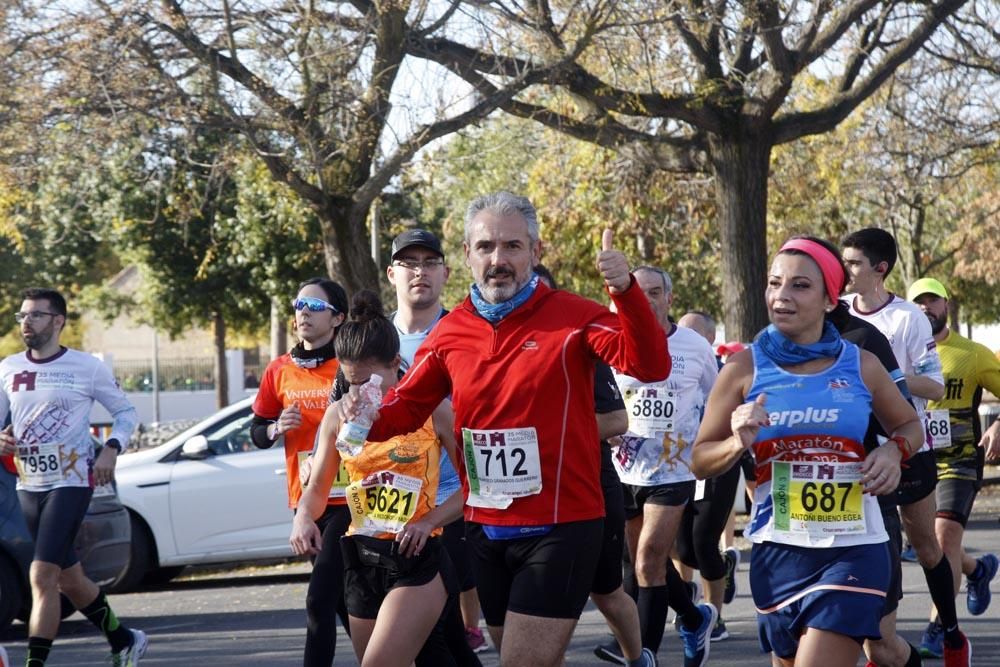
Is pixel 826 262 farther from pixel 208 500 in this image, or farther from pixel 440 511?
pixel 208 500

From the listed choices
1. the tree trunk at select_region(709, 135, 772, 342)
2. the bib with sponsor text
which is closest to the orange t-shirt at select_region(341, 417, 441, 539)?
the bib with sponsor text

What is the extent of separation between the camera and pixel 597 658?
8367 mm

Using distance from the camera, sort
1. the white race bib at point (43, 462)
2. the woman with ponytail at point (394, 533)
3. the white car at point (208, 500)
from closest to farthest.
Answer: the woman with ponytail at point (394, 533) < the white race bib at point (43, 462) < the white car at point (208, 500)

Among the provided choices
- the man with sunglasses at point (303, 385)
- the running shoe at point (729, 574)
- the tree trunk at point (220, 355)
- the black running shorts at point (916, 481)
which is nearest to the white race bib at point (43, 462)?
the man with sunglasses at point (303, 385)

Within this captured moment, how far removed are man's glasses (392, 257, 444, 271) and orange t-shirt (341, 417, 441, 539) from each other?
147 cm

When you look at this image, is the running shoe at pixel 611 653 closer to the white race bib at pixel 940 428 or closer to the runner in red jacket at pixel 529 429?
the white race bib at pixel 940 428

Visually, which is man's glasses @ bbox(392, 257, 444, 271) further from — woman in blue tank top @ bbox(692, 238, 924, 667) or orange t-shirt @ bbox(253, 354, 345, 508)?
woman in blue tank top @ bbox(692, 238, 924, 667)

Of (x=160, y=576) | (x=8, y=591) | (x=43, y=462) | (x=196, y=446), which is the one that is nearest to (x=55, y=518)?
(x=43, y=462)

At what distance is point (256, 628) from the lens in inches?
407

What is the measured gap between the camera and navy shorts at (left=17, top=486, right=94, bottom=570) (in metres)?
8.01

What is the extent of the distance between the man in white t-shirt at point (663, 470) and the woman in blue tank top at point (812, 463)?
8.48ft

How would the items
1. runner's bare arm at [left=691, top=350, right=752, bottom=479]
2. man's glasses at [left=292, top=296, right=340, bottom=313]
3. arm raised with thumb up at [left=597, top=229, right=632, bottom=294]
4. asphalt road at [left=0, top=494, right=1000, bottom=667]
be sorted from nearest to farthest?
arm raised with thumb up at [left=597, top=229, right=632, bottom=294], runner's bare arm at [left=691, top=350, right=752, bottom=479], man's glasses at [left=292, top=296, right=340, bottom=313], asphalt road at [left=0, top=494, right=1000, bottom=667]

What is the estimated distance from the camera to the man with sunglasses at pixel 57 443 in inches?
318

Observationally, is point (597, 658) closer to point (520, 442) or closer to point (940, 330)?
point (940, 330)
